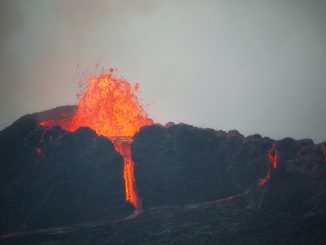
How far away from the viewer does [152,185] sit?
78.8m

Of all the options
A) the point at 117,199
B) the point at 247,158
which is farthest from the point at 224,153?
the point at 117,199

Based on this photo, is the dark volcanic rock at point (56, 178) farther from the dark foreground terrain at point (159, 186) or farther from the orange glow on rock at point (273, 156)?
the orange glow on rock at point (273, 156)

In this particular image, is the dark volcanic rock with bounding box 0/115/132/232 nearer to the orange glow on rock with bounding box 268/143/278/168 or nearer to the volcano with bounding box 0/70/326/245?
the volcano with bounding box 0/70/326/245

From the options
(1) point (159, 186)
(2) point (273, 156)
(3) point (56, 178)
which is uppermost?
(3) point (56, 178)

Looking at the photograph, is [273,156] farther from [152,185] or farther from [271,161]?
[152,185]

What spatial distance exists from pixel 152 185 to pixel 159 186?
4.37 ft

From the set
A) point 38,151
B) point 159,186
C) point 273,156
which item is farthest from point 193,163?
point 38,151

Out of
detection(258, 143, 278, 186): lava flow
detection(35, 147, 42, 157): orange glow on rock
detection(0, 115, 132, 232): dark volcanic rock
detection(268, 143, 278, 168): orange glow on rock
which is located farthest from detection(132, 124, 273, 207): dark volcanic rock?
detection(35, 147, 42, 157): orange glow on rock

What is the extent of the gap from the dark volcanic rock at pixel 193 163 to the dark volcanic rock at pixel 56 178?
5.62 meters

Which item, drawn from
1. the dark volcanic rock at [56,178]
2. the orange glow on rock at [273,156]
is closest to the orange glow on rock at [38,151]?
the dark volcanic rock at [56,178]

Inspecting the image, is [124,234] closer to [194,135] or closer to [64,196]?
[64,196]

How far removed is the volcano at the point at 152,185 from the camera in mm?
64875

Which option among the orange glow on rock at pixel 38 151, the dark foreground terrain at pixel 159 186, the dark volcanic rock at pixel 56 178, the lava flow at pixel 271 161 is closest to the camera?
the dark foreground terrain at pixel 159 186

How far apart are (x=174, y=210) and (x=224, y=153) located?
17058mm
